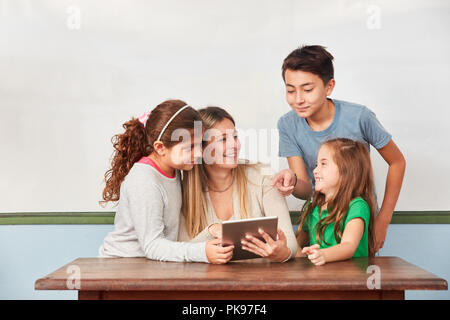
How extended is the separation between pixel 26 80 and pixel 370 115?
1874 mm

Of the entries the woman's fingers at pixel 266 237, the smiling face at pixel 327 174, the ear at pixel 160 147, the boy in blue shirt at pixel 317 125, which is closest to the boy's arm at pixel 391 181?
the boy in blue shirt at pixel 317 125

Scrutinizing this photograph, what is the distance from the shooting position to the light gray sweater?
1.84 metres

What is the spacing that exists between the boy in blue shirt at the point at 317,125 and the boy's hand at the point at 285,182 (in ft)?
0.56

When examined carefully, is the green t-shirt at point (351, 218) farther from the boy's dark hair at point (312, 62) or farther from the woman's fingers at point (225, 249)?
the boy's dark hair at point (312, 62)

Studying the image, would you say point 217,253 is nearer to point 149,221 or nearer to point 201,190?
point 149,221

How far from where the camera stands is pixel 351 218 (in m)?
1.94

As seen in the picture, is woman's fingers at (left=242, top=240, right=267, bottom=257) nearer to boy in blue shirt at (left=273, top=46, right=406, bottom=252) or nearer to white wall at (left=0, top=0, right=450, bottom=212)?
boy in blue shirt at (left=273, top=46, right=406, bottom=252)

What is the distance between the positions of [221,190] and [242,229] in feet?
1.51

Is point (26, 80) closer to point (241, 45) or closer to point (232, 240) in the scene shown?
point (241, 45)

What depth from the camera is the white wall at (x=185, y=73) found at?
2789 mm

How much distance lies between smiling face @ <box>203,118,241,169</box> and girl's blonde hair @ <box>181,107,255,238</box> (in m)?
0.03

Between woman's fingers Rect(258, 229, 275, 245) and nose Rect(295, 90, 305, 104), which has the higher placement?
nose Rect(295, 90, 305, 104)

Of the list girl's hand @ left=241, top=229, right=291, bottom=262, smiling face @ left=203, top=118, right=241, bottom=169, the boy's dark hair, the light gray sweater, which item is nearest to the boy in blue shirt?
the boy's dark hair
